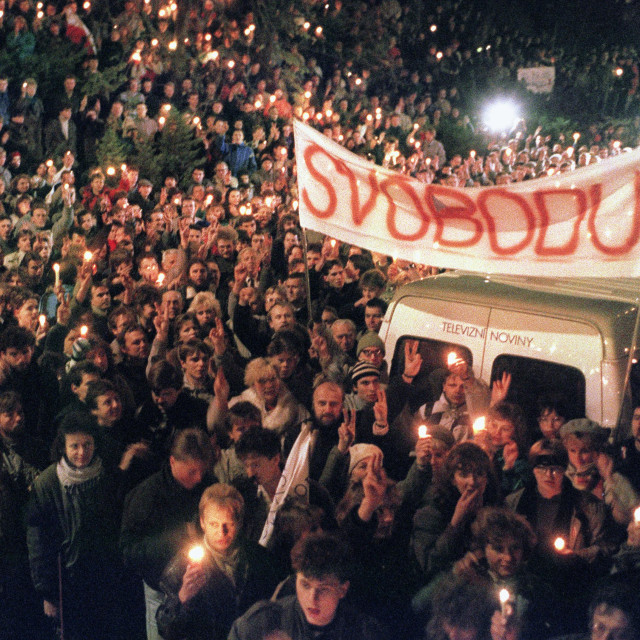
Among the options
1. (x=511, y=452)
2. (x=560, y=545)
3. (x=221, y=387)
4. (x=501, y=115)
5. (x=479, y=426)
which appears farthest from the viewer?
(x=501, y=115)

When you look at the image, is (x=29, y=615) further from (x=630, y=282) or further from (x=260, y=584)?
(x=630, y=282)

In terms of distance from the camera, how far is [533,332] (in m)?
4.47

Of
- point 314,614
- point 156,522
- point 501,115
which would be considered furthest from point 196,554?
point 501,115

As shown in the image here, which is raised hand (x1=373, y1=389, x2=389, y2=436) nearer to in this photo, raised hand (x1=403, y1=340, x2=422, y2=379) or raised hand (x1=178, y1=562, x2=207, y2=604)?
raised hand (x1=403, y1=340, x2=422, y2=379)

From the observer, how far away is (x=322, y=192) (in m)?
5.09

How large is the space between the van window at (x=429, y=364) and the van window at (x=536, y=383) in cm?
30

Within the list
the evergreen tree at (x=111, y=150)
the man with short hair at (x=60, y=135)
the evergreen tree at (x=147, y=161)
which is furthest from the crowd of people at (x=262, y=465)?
the evergreen tree at (x=147, y=161)

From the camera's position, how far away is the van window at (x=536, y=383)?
4.32m

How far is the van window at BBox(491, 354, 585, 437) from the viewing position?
4.32 metres

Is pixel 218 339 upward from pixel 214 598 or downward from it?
upward

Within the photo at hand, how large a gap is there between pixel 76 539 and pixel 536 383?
2296 mm

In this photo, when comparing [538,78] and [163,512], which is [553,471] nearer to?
[163,512]

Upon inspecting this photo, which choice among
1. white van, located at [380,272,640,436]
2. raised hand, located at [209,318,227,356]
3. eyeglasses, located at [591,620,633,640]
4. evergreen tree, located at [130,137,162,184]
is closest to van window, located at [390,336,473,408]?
white van, located at [380,272,640,436]

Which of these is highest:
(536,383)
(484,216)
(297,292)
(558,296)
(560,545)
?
(484,216)
